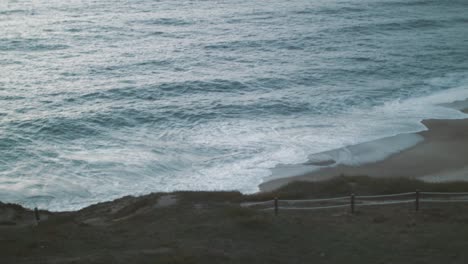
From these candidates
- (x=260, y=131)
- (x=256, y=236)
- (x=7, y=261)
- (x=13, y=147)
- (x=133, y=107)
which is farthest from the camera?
(x=133, y=107)

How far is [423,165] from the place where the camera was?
2789 centimetres

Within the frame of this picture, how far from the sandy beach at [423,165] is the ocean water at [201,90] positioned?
202cm

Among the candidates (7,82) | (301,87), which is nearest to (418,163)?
(301,87)

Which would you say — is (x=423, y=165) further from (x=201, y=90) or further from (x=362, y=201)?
(x=201, y=90)

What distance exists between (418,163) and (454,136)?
555 cm

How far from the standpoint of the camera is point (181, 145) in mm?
32312

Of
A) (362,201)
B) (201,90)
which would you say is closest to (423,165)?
(362,201)

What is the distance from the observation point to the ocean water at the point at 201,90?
94.9ft

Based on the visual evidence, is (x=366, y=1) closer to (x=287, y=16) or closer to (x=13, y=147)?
(x=287, y=16)

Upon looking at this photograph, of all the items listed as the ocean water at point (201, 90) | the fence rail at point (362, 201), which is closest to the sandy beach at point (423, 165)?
the ocean water at point (201, 90)

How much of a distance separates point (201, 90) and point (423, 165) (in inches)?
840

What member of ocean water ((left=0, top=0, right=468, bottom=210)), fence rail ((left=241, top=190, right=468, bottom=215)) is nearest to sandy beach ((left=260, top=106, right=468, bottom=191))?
ocean water ((left=0, top=0, right=468, bottom=210))

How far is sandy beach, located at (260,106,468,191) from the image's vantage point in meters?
26.5

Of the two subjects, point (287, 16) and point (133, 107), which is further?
point (287, 16)
